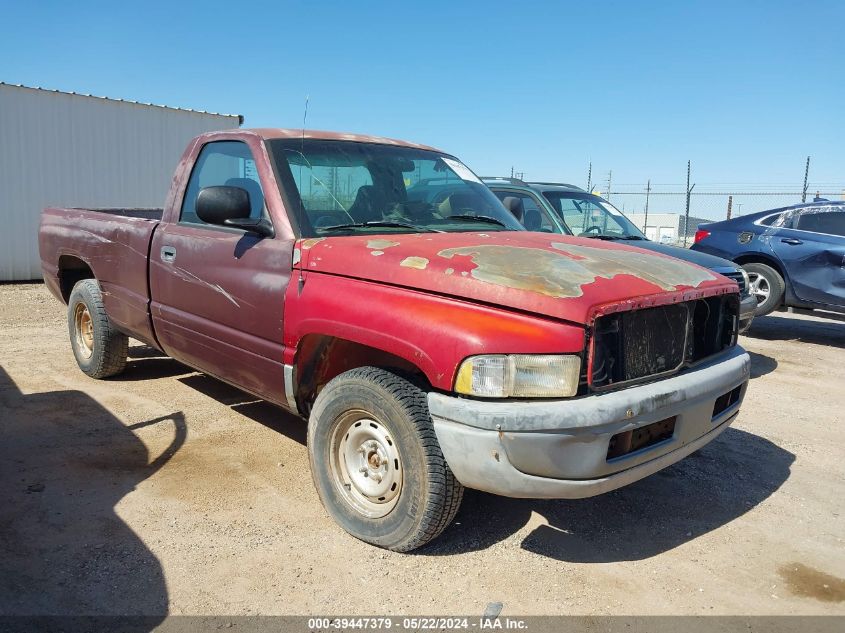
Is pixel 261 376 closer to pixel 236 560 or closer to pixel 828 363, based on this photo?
pixel 236 560

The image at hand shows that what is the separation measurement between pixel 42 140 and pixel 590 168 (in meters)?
14.6

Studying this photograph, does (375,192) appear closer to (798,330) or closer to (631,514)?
(631,514)

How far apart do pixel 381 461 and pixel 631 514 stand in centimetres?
141

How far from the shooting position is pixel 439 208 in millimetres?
3959

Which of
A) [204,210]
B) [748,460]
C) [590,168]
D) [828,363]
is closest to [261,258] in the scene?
[204,210]

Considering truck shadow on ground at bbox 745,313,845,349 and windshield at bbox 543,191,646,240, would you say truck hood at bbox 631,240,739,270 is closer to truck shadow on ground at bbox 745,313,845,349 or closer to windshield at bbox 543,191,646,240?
windshield at bbox 543,191,646,240

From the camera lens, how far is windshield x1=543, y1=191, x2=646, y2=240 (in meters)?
7.11

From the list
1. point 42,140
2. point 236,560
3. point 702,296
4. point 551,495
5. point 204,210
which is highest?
point 42,140

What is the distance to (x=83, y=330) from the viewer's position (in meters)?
5.83

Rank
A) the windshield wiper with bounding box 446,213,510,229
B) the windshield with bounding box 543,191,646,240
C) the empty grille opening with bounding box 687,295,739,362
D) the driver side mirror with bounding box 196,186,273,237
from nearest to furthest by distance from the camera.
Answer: the empty grille opening with bounding box 687,295,739,362
the driver side mirror with bounding box 196,186,273,237
the windshield wiper with bounding box 446,213,510,229
the windshield with bounding box 543,191,646,240

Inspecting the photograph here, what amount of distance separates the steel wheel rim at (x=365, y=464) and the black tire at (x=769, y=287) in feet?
22.9

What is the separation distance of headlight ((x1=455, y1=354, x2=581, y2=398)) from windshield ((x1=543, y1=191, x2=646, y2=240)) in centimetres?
465

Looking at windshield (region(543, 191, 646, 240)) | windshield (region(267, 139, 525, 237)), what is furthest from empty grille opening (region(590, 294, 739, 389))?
windshield (region(543, 191, 646, 240))

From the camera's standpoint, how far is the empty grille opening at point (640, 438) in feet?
8.57
